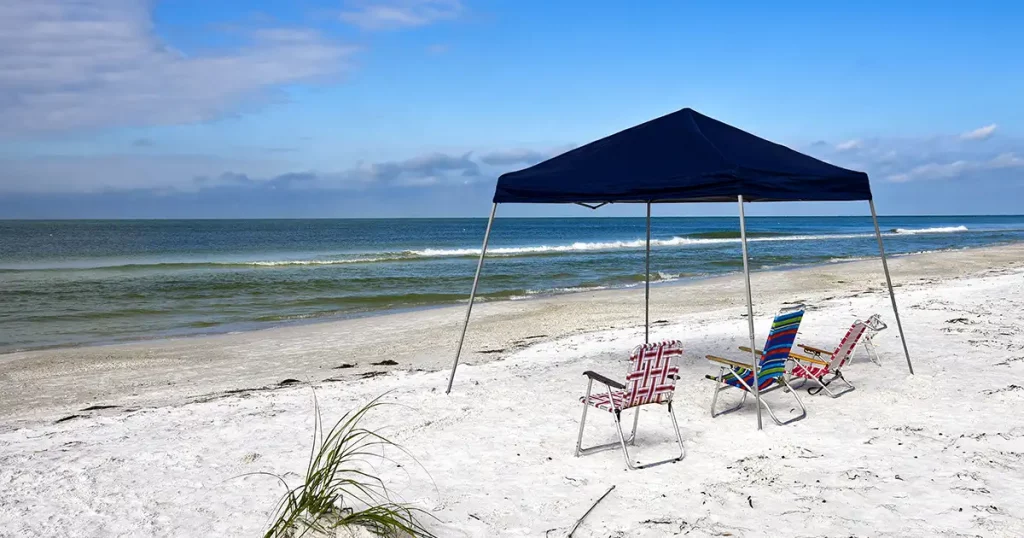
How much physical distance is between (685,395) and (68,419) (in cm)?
510

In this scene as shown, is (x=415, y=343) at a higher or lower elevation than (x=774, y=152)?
lower

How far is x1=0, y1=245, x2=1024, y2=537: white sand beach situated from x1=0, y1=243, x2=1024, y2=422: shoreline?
66mm

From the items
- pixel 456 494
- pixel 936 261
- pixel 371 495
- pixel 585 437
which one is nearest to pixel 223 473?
pixel 371 495

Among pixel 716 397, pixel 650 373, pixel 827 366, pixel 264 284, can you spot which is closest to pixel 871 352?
pixel 827 366

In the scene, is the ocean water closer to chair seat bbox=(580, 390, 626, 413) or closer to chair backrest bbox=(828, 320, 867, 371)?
chair seat bbox=(580, 390, 626, 413)

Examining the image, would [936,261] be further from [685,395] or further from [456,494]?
[456,494]

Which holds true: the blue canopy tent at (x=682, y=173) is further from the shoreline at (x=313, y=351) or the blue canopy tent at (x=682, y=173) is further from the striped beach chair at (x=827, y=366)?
the shoreline at (x=313, y=351)

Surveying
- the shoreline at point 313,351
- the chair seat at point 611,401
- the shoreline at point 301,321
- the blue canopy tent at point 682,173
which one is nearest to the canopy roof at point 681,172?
the blue canopy tent at point 682,173

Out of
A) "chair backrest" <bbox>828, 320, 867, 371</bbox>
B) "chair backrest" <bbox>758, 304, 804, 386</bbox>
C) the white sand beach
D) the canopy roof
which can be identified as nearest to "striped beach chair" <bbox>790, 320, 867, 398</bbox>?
"chair backrest" <bbox>828, 320, 867, 371</bbox>

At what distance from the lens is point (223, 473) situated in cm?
442

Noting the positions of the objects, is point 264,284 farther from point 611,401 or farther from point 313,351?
point 611,401

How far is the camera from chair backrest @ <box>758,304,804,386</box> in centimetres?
540

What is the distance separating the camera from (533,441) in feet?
16.2

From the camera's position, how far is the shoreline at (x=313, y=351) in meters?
7.75
